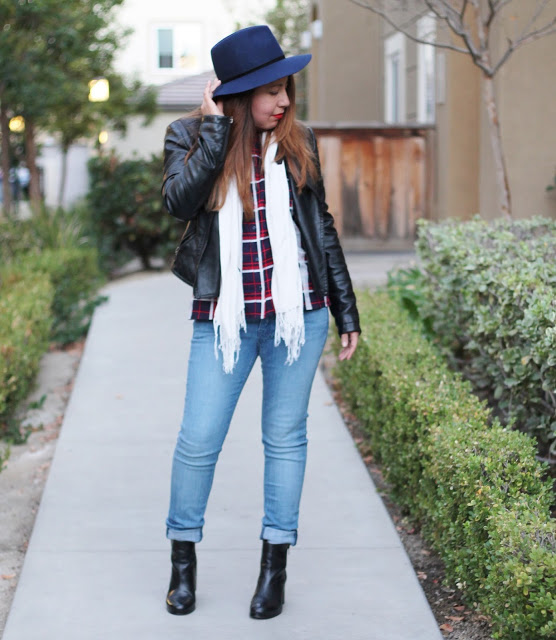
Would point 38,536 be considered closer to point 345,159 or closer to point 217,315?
point 217,315

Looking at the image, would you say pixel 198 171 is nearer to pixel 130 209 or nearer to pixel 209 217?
pixel 209 217

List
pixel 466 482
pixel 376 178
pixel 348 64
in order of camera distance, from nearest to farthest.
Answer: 1. pixel 466 482
2. pixel 376 178
3. pixel 348 64

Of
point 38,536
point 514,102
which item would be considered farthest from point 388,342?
point 514,102

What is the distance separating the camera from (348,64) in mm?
15078

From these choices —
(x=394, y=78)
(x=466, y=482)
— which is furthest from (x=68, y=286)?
(x=394, y=78)

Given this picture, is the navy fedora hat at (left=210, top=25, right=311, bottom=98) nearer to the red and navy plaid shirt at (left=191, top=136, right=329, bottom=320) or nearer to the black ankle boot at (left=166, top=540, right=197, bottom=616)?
the red and navy plaid shirt at (left=191, top=136, right=329, bottom=320)

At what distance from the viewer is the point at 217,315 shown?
3109 mm

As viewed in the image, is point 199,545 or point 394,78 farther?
point 394,78

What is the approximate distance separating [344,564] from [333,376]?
2.81 meters

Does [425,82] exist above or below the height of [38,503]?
above

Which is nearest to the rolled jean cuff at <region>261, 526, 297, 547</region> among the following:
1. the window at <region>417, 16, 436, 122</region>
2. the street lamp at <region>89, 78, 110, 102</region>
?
the window at <region>417, 16, 436, 122</region>

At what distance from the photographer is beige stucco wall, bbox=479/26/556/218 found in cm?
782

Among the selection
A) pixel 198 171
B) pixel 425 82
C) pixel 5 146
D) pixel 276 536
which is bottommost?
pixel 276 536

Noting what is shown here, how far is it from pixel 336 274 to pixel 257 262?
0.29 meters
